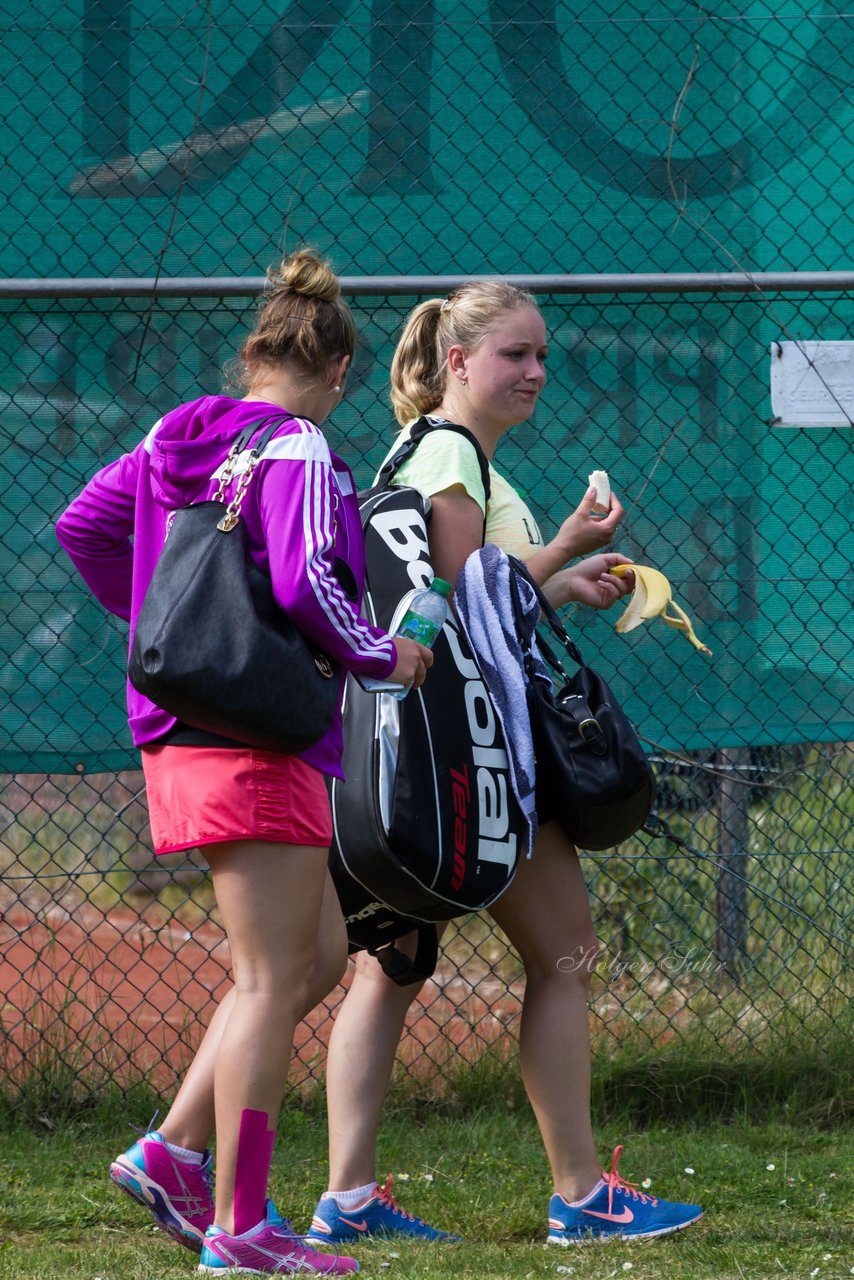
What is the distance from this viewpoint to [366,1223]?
110 inches

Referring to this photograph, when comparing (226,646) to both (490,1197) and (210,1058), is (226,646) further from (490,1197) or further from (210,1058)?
(490,1197)

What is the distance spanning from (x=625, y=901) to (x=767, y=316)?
228 centimetres

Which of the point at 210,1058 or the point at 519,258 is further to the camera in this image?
the point at 519,258

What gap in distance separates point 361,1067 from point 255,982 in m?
0.56

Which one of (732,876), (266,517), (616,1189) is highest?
(266,517)

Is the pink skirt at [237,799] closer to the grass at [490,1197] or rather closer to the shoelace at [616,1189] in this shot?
the grass at [490,1197]

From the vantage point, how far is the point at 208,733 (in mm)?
2383

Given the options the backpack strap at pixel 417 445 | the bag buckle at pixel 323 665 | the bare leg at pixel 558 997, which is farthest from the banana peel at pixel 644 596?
the bag buckle at pixel 323 665

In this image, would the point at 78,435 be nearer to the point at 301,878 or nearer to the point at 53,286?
the point at 53,286

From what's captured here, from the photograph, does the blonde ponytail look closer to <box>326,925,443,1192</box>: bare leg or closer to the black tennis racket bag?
the black tennis racket bag

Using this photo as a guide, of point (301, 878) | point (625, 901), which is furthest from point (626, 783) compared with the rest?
point (625, 901)

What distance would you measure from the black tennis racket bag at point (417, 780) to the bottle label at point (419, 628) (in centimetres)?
5

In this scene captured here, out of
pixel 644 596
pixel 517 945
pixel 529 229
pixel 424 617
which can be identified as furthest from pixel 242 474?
pixel 529 229

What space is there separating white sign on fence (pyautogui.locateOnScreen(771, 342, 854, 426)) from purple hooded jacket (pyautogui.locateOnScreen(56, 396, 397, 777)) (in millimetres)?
1720
